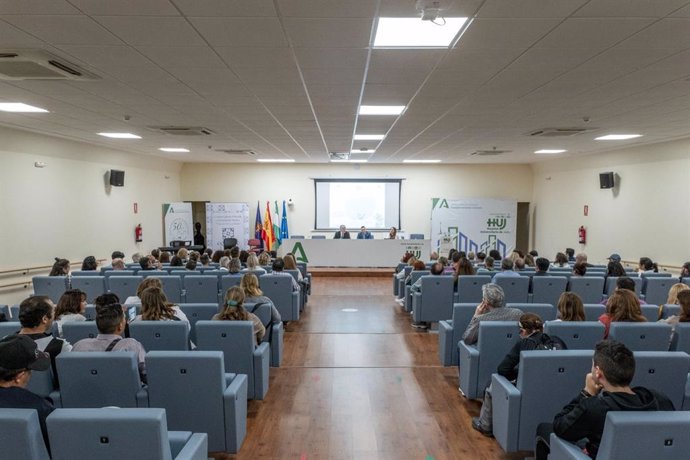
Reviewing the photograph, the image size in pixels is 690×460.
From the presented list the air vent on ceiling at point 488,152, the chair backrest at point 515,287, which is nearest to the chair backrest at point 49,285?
the chair backrest at point 515,287

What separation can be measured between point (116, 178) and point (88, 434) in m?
11.0

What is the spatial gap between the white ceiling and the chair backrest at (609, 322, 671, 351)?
2.37m

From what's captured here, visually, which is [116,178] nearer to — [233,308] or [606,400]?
[233,308]

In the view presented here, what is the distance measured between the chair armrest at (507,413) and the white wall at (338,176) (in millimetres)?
13003

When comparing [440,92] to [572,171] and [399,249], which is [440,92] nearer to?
[399,249]

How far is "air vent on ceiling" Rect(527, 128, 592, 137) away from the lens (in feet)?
27.6

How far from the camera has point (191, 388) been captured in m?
3.00

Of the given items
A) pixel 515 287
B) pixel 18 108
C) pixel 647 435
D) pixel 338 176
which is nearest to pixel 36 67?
pixel 18 108

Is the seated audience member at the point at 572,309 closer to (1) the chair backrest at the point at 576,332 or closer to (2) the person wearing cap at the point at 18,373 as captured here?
(1) the chair backrest at the point at 576,332

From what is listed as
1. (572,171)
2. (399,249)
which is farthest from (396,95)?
(572,171)

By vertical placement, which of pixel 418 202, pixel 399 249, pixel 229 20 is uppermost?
pixel 229 20

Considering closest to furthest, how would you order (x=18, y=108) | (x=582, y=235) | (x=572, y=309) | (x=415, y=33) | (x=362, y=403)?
(x=415, y=33)
(x=572, y=309)
(x=362, y=403)
(x=18, y=108)
(x=582, y=235)

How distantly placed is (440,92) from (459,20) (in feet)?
7.32

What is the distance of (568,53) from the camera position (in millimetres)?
3936
